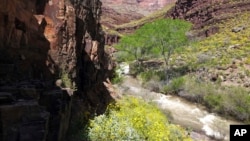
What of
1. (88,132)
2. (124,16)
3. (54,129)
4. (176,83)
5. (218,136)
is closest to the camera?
(54,129)

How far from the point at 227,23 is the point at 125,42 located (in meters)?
23.5

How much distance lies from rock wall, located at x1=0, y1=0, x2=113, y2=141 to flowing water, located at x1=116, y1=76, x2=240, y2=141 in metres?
10.2

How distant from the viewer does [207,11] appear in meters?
74.1

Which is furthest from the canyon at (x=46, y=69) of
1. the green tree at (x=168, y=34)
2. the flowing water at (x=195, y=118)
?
the green tree at (x=168, y=34)

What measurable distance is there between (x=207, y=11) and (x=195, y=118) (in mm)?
54179

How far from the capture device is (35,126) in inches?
273

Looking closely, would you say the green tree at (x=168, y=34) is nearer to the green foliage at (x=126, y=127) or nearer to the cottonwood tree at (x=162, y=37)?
the cottonwood tree at (x=162, y=37)

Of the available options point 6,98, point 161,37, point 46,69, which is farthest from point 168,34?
point 6,98

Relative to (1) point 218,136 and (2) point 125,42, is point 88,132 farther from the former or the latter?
(2) point 125,42

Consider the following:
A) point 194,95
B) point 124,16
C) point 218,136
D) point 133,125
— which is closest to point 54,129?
point 133,125

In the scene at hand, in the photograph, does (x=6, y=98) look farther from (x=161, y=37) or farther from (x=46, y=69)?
(x=161, y=37)

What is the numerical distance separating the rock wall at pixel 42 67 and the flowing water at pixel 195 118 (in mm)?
10190

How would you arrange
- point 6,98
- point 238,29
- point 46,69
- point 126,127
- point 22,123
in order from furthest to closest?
point 238,29, point 126,127, point 46,69, point 6,98, point 22,123

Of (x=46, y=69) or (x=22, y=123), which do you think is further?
(x=46, y=69)
